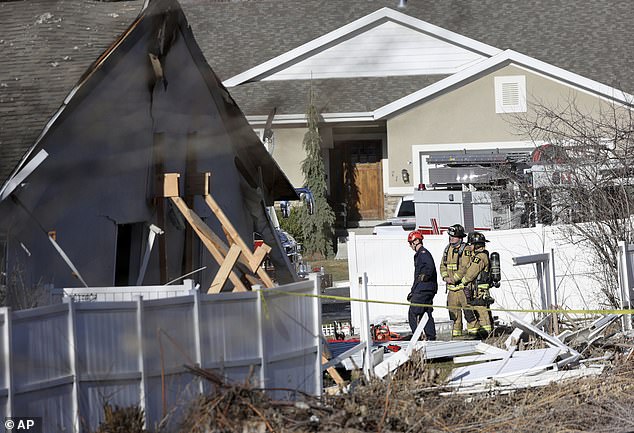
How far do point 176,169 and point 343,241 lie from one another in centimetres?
1464

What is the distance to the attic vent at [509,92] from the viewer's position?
27297mm

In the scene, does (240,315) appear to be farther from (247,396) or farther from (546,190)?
(546,190)

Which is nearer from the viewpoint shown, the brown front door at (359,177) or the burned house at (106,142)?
the burned house at (106,142)

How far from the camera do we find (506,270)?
17.2 metres

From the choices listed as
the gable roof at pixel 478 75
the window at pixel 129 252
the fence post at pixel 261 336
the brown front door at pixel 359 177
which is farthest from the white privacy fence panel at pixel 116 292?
the brown front door at pixel 359 177

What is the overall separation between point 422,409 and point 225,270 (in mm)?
3559

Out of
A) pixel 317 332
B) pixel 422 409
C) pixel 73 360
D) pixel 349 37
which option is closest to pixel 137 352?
pixel 73 360

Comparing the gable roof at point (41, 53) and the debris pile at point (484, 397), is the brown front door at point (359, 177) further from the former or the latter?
the debris pile at point (484, 397)

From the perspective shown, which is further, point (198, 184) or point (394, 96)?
point (394, 96)

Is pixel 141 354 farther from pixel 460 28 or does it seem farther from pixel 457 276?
pixel 460 28

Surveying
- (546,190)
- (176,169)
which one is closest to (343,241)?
(546,190)

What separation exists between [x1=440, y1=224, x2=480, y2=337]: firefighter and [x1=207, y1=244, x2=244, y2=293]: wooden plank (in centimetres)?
381

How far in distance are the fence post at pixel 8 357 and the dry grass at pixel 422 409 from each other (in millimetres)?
1384

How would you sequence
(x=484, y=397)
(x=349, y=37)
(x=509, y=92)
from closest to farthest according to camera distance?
(x=484, y=397)
(x=509, y=92)
(x=349, y=37)
